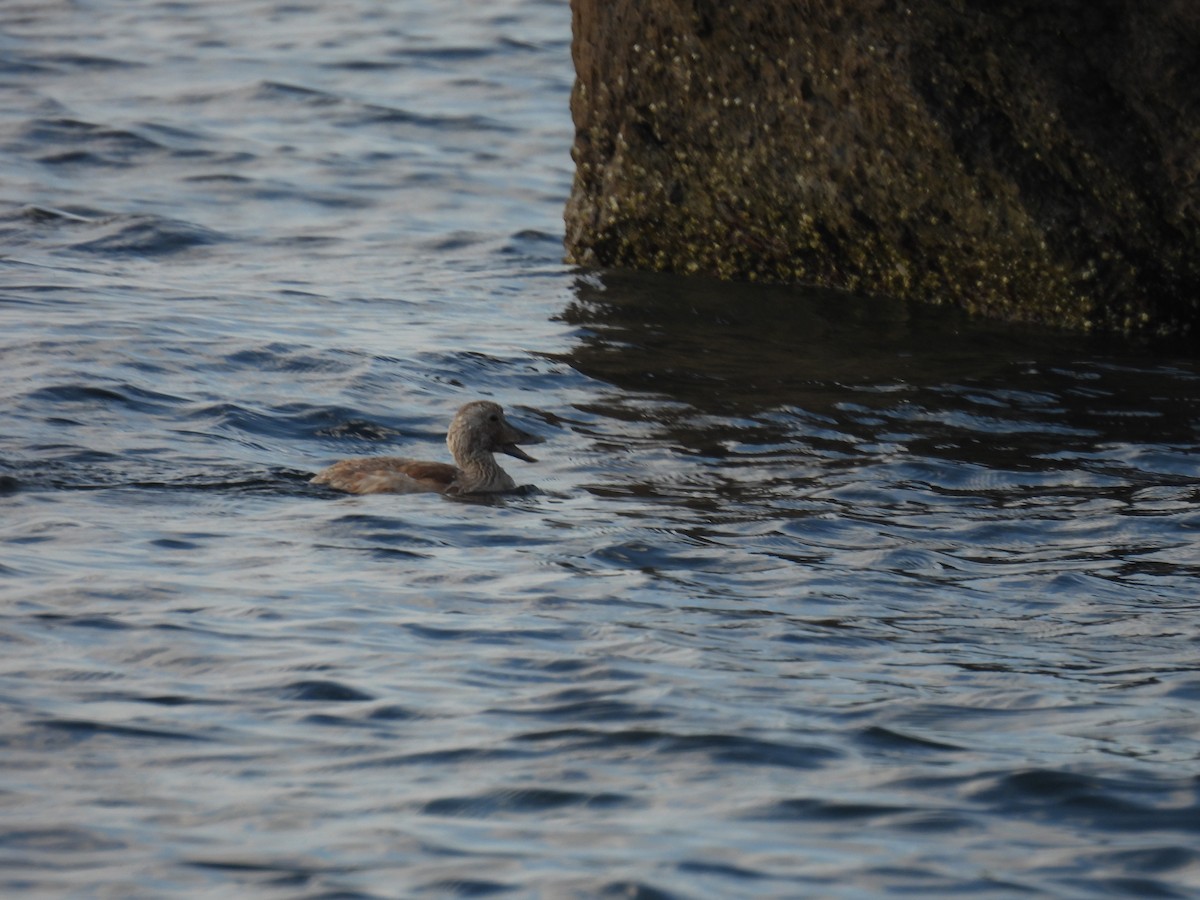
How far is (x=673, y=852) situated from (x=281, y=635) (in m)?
2.30

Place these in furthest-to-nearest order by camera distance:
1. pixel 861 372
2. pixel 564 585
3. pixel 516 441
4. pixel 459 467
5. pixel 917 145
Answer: pixel 917 145, pixel 861 372, pixel 516 441, pixel 459 467, pixel 564 585

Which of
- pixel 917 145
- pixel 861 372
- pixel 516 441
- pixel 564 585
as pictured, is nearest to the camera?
pixel 564 585

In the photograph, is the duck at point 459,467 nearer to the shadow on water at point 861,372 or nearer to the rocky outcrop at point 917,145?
the shadow on water at point 861,372

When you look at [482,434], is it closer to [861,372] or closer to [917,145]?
[861,372]

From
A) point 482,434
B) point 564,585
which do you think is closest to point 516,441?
point 482,434

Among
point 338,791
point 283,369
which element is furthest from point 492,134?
point 338,791

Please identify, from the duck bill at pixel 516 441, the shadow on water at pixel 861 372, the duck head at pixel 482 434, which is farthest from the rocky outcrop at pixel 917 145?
the duck head at pixel 482 434

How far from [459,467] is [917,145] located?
401cm

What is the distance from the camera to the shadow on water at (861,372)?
10383 mm

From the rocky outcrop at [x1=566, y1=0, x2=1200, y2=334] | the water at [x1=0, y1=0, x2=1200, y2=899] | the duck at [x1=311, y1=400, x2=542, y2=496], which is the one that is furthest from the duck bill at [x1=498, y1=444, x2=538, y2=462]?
the rocky outcrop at [x1=566, y1=0, x2=1200, y2=334]

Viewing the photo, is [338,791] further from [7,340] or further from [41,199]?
[41,199]

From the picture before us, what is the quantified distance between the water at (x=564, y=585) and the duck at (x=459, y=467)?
0.60 ft

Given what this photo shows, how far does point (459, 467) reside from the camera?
32.3 ft

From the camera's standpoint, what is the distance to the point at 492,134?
64.1 ft
